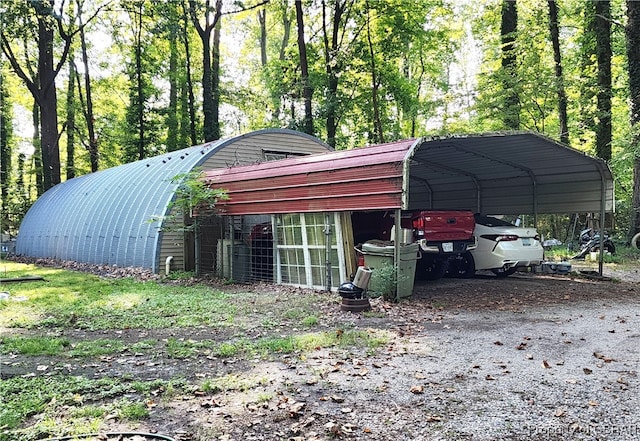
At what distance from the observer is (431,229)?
35.1 feet

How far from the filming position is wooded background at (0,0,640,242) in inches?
790

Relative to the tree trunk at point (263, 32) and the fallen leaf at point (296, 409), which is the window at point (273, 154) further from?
the tree trunk at point (263, 32)

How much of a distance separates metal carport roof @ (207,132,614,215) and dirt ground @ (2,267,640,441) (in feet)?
9.00

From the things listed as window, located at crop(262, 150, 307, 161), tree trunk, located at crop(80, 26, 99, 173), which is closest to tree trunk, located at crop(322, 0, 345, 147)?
window, located at crop(262, 150, 307, 161)

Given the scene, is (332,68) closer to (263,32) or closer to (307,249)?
(263,32)

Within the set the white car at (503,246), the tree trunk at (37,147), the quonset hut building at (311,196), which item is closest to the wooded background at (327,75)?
the tree trunk at (37,147)

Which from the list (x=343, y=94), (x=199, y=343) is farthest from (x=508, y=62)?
(x=199, y=343)

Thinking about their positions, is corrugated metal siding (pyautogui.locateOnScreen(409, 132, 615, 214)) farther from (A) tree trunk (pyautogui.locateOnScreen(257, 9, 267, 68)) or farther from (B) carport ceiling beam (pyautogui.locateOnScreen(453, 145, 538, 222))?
(A) tree trunk (pyautogui.locateOnScreen(257, 9, 267, 68))

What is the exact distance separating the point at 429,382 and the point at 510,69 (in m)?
18.0

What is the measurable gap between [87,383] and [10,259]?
22.4m

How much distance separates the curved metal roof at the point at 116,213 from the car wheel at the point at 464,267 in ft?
23.8

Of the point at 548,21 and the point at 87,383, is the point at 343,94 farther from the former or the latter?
the point at 87,383

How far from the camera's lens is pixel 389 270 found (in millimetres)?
9352

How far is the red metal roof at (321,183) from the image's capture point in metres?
9.28
